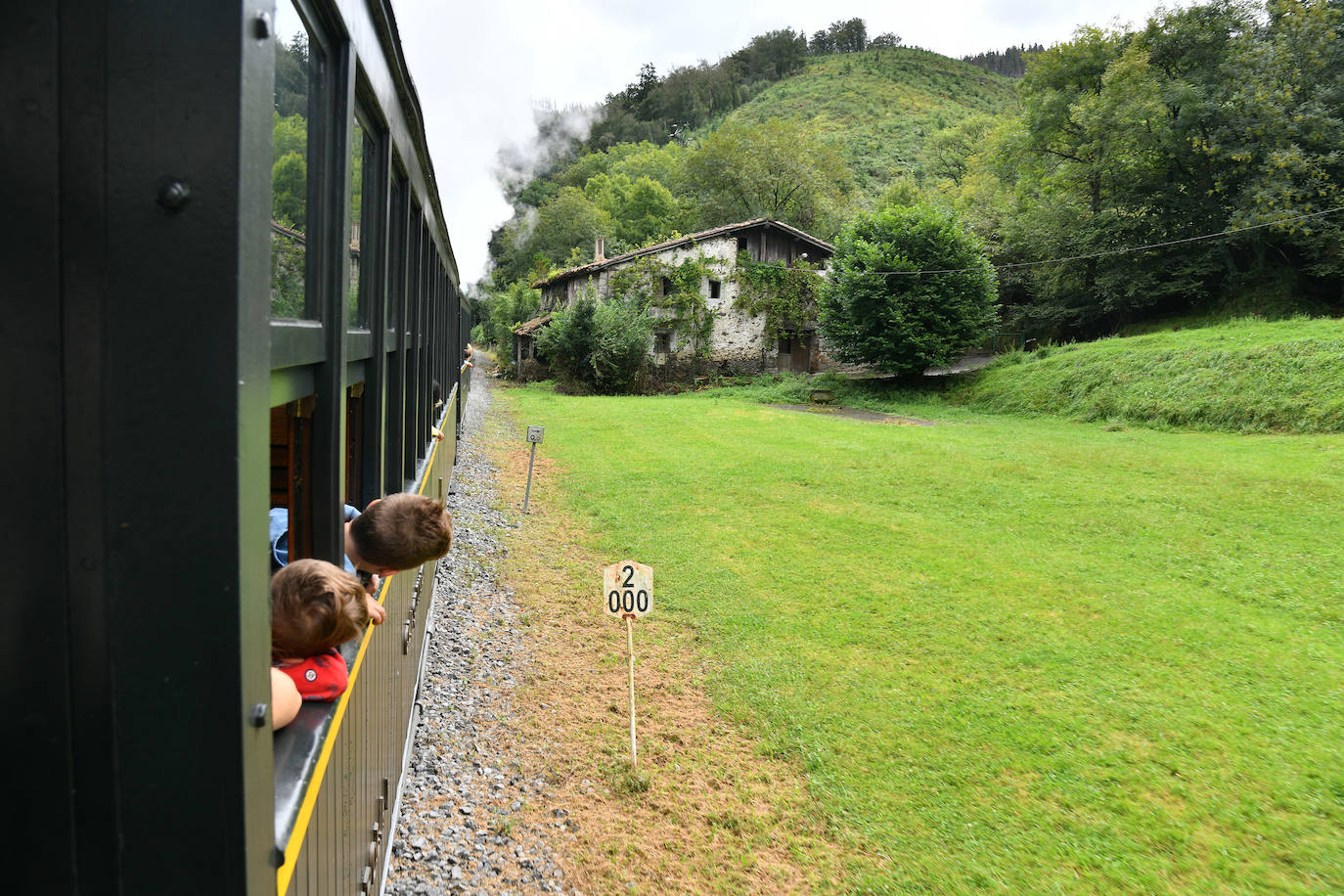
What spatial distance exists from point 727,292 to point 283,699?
30.4m

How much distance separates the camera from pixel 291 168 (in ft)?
5.11

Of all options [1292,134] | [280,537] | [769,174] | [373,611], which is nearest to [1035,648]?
[373,611]

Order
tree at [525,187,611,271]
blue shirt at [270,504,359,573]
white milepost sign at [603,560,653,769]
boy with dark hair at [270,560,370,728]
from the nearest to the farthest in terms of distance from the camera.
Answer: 1. boy with dark hair at [270,560,370,728]
2. blue shirt at [270,504,359,573]
3. white milepost sign at [603,560,653,769]
4. tree at [525,187,611,271]

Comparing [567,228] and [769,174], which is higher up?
[769,174]

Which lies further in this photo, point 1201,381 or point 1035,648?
point 1201,381

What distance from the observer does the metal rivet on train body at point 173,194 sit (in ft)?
3.30

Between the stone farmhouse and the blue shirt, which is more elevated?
the stone farmhouse

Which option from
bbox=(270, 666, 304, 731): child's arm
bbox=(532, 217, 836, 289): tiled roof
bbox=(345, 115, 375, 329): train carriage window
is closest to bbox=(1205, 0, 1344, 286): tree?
bbox=(532, 217, 836, 289): tiled roof

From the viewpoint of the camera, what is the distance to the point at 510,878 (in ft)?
12.4

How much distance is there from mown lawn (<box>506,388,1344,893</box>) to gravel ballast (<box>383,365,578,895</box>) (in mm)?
1508

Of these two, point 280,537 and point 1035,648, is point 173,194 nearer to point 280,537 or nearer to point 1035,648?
point 280,537

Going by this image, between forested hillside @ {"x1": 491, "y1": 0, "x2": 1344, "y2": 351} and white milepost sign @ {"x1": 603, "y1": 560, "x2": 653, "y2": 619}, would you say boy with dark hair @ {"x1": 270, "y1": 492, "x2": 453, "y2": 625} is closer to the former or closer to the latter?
white milepost sign @ {"x1": 603, "y1": 560, "x2": 653, "y2": 619}

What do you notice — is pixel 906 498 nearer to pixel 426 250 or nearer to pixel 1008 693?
pixel 1008 693

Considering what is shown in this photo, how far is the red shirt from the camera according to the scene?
6.20ft
